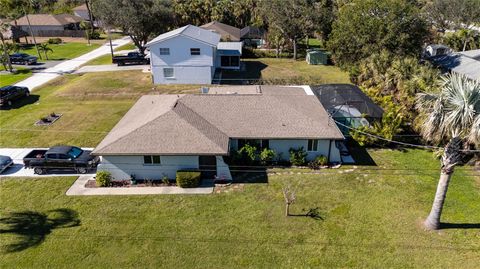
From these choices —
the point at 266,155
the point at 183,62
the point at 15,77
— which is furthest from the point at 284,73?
the point at 15,77

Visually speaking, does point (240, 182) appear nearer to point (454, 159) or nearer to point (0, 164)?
point (454, 159)

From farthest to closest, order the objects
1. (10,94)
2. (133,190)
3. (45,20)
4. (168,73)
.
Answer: (45,20) → (168,73) → (10,94) → (133,190)

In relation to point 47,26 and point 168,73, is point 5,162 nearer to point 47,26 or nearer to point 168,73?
point 168,73

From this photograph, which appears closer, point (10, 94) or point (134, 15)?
point (10, 94)

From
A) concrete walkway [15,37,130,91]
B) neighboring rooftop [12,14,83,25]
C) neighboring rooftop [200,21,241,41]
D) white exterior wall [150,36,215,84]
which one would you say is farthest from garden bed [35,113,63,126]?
neighboring rooftop [12,14,83,25]

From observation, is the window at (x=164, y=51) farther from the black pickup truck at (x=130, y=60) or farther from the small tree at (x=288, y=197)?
→ the small tree at (x=288, y=197)

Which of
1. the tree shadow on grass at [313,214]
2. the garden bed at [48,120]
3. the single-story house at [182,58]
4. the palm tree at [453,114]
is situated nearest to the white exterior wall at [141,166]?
the tree shadow on grass at [313,214]

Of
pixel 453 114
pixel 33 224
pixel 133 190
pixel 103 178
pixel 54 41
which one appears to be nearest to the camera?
pixel 453 114

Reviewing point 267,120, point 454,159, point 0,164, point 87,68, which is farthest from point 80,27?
point 454,159
